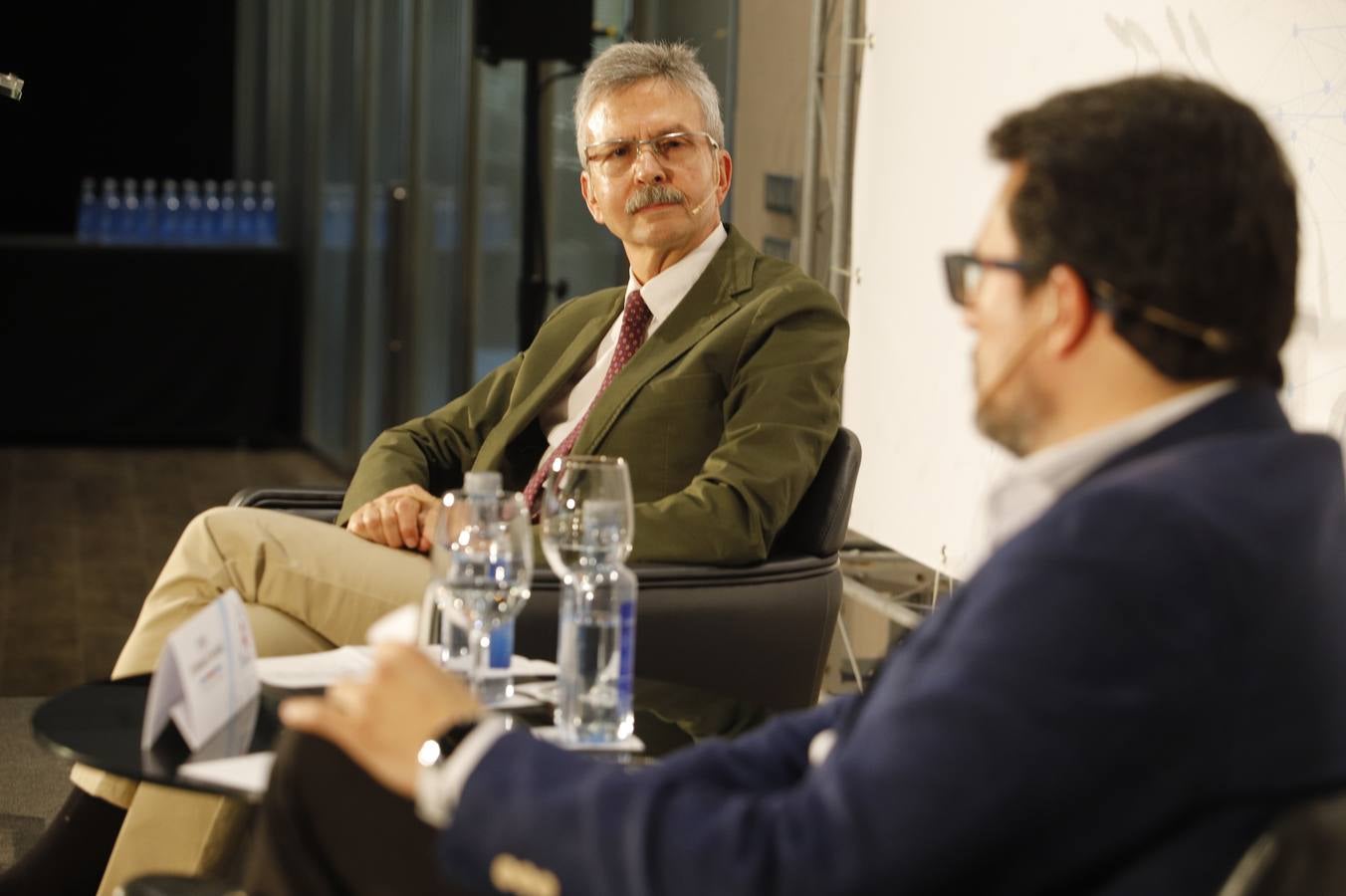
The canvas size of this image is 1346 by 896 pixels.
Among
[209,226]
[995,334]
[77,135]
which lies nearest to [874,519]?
[995,334]

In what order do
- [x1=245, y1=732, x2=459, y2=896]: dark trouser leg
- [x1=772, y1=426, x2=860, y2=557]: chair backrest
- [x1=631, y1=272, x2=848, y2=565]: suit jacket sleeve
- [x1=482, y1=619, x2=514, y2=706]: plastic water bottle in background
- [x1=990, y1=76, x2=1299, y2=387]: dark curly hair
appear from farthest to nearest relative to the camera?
[x1=772, y1=426, x2=860, y2=557]: chair backrest
[x1=631, y1=272, x2=848, y2=565]: suit jacket sleeve
[x1=482, y1=619, x2=514, y2=706]: plastic water bottle in background
[x1=245, y1=732, x2=459, y2=896]: dark trouser leg
[x1=990, y1=76, x2=1299, y2=387]: dark curly hair

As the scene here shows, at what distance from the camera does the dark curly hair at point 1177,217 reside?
3.88 ft

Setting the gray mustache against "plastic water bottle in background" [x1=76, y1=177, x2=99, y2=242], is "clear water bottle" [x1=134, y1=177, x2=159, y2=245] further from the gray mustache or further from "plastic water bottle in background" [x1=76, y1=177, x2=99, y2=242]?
the gray mustache

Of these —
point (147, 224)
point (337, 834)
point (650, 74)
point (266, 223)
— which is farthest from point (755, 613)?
point (266, 223)

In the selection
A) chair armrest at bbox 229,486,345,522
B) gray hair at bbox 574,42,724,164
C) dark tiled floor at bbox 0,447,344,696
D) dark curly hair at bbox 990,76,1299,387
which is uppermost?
gray hair at bbox 574,42,724,164

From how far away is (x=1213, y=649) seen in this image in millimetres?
1076

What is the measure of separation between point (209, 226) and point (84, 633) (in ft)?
14.5

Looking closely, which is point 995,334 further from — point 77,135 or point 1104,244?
point 77,135

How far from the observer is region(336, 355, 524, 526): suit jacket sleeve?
3.07 m

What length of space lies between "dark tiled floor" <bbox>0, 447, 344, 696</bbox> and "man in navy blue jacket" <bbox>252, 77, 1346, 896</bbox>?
3509 millimetres

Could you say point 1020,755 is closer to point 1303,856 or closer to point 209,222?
point 1303,856

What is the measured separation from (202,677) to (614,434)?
1.17 metres

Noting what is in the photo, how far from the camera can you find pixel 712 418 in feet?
9.29

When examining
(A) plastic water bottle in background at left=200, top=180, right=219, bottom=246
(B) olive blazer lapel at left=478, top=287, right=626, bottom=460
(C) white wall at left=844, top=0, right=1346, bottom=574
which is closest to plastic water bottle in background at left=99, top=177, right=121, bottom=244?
(A) plastic water bottle in background at left=200, top=180, right=219, bottom=246
